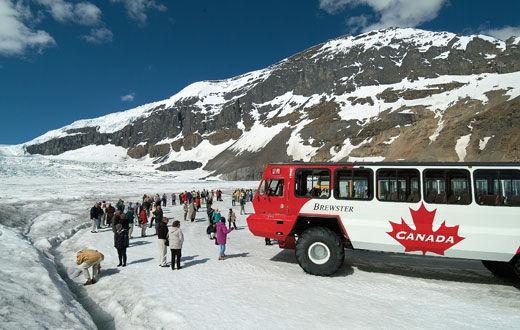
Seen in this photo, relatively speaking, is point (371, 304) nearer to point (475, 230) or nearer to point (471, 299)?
point (471, 299)

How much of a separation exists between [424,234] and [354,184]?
7.77 feet

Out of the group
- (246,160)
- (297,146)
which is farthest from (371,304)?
(246,160)

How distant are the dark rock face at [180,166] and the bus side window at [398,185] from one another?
15845cm

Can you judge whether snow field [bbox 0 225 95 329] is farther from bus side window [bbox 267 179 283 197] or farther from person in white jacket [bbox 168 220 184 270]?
bus side window [bbox 267 179 283 197]

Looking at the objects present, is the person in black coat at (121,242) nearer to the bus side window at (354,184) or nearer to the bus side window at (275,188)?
the bus side window at (275,188)

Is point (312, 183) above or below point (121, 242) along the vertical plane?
above

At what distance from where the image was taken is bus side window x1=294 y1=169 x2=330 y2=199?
1145cm

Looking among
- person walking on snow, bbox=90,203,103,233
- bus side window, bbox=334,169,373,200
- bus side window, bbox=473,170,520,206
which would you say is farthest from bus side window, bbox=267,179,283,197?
person walking on snow, bbox=90,203,103,233

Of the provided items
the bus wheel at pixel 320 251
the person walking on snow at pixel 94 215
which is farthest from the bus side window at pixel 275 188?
the person walking on snow at pixel 94 215

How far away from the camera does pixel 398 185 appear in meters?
10.8

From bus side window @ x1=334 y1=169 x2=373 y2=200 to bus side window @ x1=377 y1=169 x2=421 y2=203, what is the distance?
0.31 m

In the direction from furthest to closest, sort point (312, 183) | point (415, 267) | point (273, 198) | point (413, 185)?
point (415, 267)
point (273, 198)
point (312, 183)
point (413, 185)

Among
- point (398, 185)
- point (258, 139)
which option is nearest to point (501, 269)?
point (398, 185)

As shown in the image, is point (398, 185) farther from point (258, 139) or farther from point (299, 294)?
point (258, 139)
